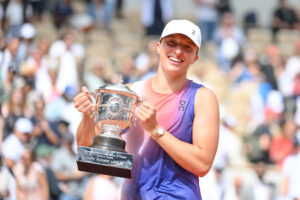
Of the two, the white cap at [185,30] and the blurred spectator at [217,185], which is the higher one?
the white cap at [185,30]

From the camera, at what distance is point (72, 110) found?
1018 centimetres

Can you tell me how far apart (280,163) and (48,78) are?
161 inches

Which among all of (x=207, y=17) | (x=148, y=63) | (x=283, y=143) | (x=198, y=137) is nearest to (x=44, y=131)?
(x=148, y=63)

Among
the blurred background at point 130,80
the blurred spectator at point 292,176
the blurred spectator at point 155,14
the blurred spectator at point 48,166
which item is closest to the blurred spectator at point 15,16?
the blurred background at point 130,80

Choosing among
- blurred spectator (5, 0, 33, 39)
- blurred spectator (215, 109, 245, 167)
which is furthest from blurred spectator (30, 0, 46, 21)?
blurred spectator (215, 109, 245, 167)

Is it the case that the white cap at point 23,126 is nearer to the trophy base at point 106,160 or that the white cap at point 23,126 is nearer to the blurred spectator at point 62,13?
the trophy base at point 106,160

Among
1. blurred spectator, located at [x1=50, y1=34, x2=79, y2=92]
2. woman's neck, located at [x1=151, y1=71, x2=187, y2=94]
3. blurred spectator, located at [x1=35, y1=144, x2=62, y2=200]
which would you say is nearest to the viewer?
woman's neck, located at [x1=151, y1=71, x2=187, y2=94]

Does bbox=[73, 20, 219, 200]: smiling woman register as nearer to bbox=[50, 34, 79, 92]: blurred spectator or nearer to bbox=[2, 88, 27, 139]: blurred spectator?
bbox=[2, 88, 27, 139]: blurred spectator

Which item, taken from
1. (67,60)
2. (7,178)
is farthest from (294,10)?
(7,178)

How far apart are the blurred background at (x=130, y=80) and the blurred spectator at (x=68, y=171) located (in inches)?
0.5

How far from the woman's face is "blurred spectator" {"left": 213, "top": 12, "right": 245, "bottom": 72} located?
10763mm

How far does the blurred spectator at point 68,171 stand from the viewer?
28.5 ft

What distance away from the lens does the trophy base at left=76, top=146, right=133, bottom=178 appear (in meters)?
3.53

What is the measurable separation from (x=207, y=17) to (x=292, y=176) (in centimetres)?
756
